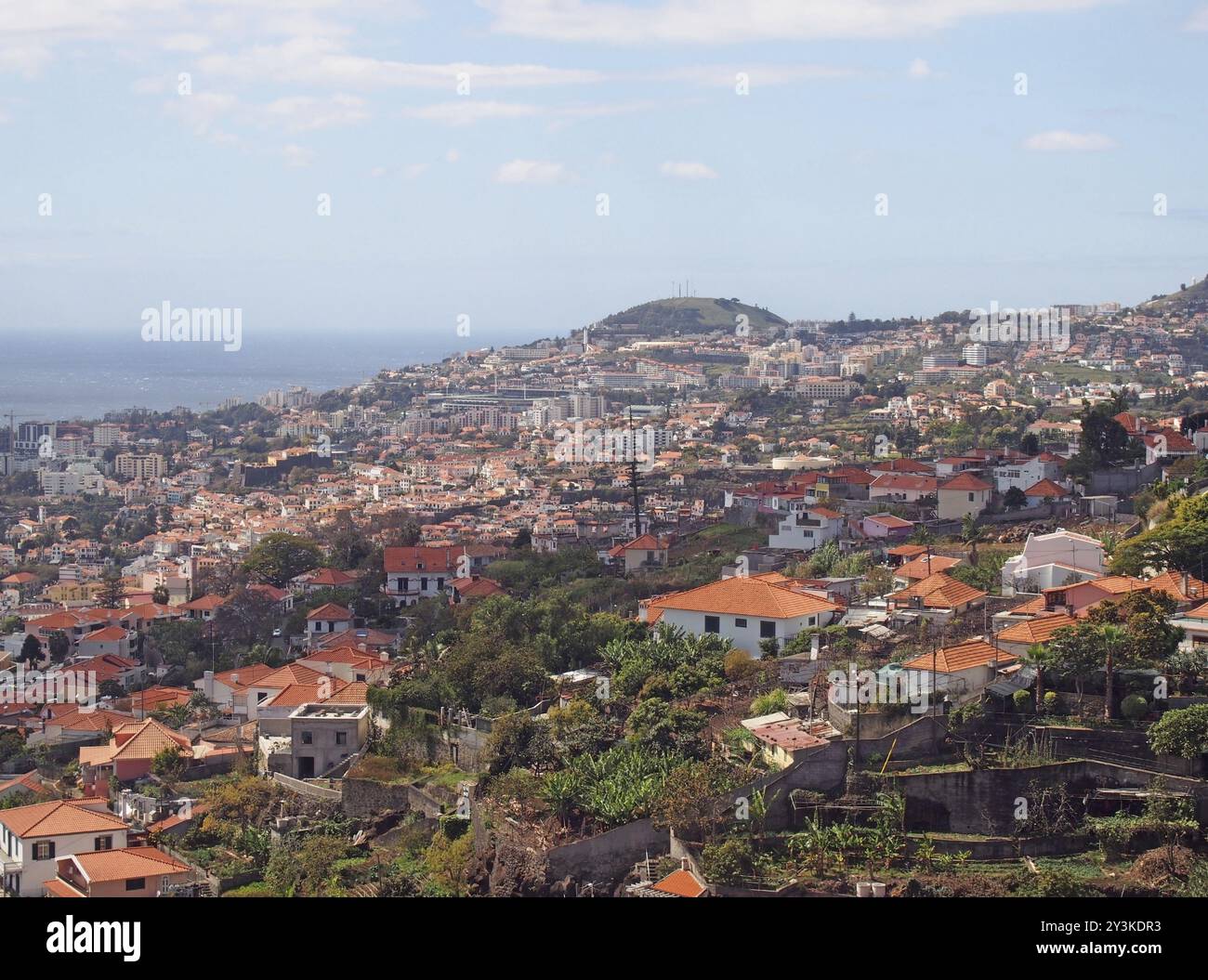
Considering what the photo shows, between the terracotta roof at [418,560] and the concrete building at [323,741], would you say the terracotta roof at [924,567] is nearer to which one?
the concrete building at [323,741]

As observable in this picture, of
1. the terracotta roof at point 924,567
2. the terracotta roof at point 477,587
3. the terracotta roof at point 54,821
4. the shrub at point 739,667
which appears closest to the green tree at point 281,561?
the terracotta roof at point 477,587

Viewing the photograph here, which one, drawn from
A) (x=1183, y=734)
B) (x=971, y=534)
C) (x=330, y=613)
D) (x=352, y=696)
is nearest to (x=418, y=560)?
(x=330, y=613)

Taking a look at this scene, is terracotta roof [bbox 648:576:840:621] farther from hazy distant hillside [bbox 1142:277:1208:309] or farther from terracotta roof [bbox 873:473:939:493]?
hazy distant hillside [bbox 1142:277:1208:309]

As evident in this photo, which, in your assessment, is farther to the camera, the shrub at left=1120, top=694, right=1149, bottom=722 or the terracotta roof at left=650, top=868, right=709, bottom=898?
the shrub at left=1120, top=694, right=1149, bottom=722

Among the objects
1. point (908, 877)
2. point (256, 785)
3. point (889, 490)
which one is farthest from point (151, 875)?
point (889, 490)

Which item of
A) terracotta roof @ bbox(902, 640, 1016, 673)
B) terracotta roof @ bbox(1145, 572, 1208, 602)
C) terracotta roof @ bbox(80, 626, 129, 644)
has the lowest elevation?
terracotta roof @ bbox(80, 626, 129, 644)

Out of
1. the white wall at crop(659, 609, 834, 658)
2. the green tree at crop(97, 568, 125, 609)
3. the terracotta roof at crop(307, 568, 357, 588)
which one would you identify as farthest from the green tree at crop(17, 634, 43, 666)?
the white wall at crop(659, 609, 834, 658)

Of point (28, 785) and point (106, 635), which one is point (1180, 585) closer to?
point (28, 785)
